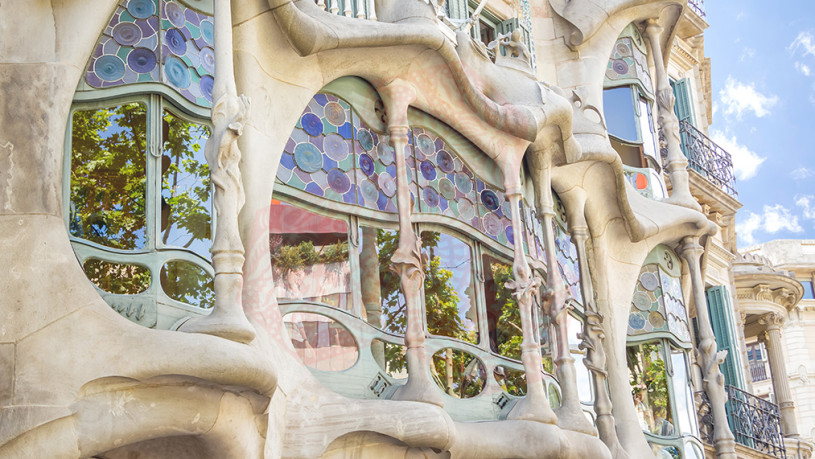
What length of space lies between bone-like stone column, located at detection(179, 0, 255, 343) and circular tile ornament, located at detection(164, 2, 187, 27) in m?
0.46

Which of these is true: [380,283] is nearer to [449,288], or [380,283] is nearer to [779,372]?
[449,288]

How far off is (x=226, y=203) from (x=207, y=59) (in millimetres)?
1741

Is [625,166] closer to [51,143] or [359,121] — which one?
[359,121]

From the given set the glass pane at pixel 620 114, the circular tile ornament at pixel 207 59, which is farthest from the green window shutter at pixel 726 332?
the circular tile ornament at pixel 207 59

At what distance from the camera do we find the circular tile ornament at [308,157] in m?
11.7

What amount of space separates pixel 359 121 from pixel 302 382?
295cm

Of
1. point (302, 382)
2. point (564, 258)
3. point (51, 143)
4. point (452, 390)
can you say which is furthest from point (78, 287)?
point (564, 258)

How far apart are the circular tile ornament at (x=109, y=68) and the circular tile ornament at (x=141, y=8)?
0.49 m

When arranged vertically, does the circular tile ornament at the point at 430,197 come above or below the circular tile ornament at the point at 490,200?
below

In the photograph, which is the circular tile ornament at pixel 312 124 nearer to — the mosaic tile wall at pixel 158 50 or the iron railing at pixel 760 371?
the mosaic tile wall at pixel 158 50

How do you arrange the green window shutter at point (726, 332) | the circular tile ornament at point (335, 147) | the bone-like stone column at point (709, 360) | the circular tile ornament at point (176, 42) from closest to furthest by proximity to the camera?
1. the circular tile ornament at point (176, 42)
2. the circular tile ornament at point (335, 147)
3. the bone-like stone column at point (709, 360)
4. the green window shutter at point (726, 332)

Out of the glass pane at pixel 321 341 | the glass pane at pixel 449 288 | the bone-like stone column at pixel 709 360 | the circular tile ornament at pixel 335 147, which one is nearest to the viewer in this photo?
the glass pane at pixel 321 341

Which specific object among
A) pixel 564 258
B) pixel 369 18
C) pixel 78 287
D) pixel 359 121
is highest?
pixel 369 18

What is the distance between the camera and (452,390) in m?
12.3
